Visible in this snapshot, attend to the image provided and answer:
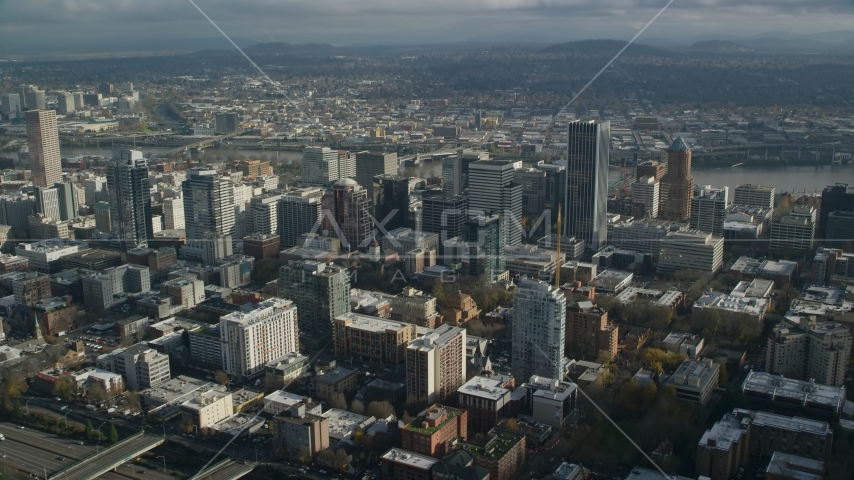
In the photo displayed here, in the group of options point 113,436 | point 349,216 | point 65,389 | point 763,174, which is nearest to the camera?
point 113,436

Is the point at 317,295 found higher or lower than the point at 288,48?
lower

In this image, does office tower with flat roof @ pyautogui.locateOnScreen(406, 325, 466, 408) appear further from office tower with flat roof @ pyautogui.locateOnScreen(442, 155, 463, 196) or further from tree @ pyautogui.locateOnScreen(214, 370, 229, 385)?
office tower with flat roof @ pyautogui.locateOnScreen(442, 155, 463, 196)

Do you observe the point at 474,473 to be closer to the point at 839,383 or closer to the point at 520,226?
the point at 839,383

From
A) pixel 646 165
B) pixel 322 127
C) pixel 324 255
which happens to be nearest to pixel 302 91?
pixel 322 127

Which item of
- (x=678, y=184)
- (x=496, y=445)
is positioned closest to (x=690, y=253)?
(x=678, y=184)

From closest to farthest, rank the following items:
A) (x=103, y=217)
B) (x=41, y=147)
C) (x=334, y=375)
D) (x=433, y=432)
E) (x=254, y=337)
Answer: (x=433, y=432) < (x=334, y=375) < (x=254, y=337) < (x=103, y=217) < (x=41, y=147)

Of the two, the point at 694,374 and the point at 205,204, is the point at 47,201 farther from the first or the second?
the point at 694,374

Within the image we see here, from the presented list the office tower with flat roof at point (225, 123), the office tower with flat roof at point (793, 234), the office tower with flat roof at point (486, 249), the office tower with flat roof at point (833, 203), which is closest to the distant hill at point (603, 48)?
the office tower with flat roof at point (225, 123)

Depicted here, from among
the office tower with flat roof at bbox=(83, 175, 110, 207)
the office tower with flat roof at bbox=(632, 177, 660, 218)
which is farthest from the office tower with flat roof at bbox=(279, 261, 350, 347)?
the office tower with flat roof at bbox=(83, 175, 110, 207)
